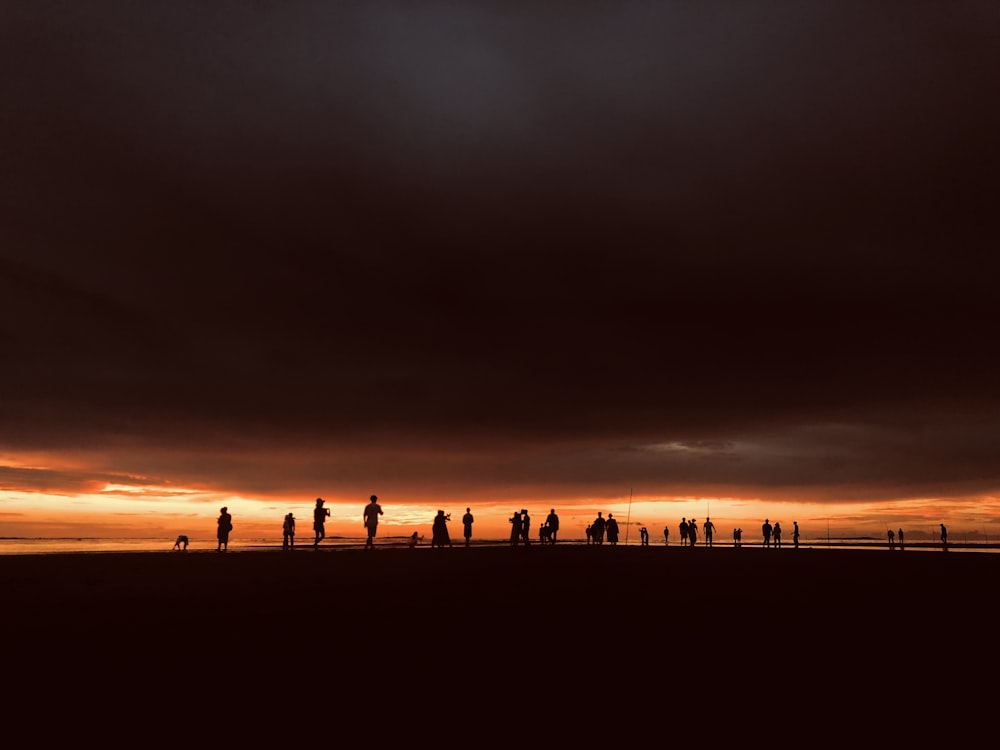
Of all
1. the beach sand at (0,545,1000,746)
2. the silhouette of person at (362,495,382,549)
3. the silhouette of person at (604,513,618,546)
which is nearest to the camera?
the beach sand at (0,545,1000,746)

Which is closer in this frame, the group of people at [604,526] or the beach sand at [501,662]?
the beach sand at [501,662]

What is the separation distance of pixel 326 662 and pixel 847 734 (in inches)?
217

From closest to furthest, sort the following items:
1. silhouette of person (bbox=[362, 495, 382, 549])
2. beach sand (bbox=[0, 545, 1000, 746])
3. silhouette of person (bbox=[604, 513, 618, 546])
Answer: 1. beach sand (bbox=[0, 545, 1000, 746])
2. silhouette of person (bbox=[362, 495, 382, 549])
3. silhouette of person (bbox=[604, 513, 618, 546])

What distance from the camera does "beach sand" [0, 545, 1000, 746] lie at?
605cm

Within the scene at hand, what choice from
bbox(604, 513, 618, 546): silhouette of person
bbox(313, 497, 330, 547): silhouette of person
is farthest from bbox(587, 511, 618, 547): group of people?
bbox(313, 497, 330, 547): silhouette of person

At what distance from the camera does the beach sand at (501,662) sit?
605 centimetres

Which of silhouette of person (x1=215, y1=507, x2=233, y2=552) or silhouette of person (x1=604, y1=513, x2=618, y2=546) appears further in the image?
silhouette of person (x1=604, y1=513, x2=618, y2=546)

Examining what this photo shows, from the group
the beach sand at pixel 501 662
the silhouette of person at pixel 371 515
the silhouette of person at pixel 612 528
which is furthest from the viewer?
the silhouette of person at pixel 612 528

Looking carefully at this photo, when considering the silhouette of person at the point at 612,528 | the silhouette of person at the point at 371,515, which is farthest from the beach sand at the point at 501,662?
the silhouette of person at the point at 612,528

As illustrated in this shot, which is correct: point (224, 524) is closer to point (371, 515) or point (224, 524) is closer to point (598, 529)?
point (371, 515)

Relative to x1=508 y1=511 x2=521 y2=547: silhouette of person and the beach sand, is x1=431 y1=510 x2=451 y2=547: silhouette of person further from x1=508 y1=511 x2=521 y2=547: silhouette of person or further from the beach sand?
the beach sand

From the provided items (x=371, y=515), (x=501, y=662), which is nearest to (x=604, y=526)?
(x=371, y=515)

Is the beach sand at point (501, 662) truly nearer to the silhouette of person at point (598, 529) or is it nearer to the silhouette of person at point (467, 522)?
the silhouette of person at point (467, 522)

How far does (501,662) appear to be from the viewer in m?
8.23
